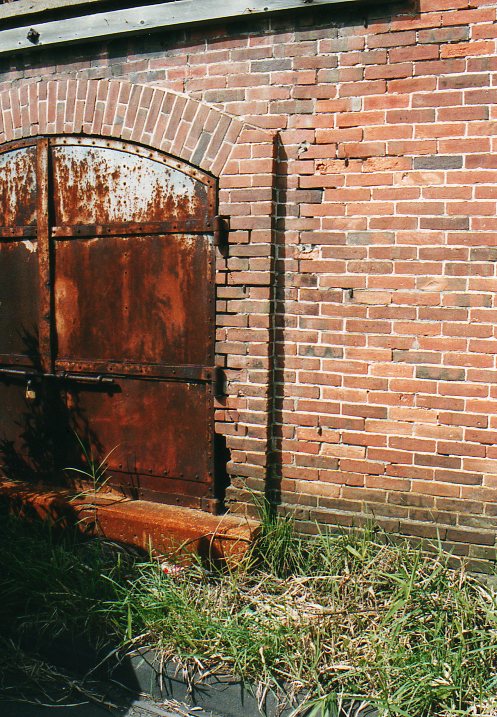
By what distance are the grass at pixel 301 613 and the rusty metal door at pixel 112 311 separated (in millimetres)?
677

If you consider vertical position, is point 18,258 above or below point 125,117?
below

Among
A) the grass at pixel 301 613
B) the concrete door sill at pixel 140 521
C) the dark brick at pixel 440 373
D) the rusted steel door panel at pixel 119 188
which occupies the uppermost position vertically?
the rusted steel door panel at pixel 119 188

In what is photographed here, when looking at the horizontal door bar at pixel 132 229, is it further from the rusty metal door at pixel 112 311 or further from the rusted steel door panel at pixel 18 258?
the rusted steel door panel at pixel 18 258

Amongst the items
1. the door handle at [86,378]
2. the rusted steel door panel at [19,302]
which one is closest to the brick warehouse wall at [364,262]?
the door handle at [86,378]

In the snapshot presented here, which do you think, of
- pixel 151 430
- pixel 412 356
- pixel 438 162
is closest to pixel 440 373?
pixel 412 356

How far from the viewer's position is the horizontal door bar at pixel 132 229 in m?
4.17

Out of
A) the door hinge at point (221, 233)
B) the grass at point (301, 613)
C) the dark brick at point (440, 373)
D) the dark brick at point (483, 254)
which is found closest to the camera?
the grass at point (301, 613)

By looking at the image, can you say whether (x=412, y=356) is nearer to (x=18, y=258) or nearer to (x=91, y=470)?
(x=91, y=470)

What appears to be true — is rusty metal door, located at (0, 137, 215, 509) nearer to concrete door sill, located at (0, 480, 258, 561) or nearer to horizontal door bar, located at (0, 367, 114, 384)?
horizontal door bar, located at (0, 367, 114, 384)

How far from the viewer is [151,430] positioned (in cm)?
446

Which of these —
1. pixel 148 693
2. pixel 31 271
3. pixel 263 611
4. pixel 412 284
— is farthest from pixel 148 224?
pixel 148 693

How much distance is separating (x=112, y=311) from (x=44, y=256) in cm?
65

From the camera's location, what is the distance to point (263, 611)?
3.48m

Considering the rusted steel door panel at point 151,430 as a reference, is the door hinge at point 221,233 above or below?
above
